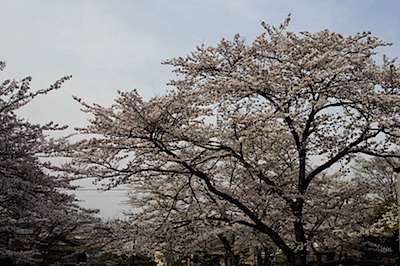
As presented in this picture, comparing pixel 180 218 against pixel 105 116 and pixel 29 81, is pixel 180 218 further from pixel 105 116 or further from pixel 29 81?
pixel 29 81

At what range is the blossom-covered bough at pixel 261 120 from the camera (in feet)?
21.1

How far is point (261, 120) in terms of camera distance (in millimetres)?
6508

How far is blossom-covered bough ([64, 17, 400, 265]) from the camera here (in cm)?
643

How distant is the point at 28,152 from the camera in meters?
4.79

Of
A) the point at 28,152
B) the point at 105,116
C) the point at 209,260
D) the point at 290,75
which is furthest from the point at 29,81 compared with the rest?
the point at 209,260

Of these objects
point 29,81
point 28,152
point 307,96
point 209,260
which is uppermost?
point 307,96

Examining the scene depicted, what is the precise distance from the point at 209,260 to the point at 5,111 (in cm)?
930

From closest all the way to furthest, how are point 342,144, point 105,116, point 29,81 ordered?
point 29,81 < point 105,116 < point 342,144

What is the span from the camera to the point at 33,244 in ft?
22.5

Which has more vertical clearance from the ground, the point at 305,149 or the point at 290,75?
the point at 290,75

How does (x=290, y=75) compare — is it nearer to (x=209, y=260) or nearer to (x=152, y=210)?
(x=152, y=210)

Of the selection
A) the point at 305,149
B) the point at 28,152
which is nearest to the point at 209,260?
the point at 305,149

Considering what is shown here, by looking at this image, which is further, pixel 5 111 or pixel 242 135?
pixel 242 135

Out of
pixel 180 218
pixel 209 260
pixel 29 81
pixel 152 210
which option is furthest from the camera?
pixel 209 260
